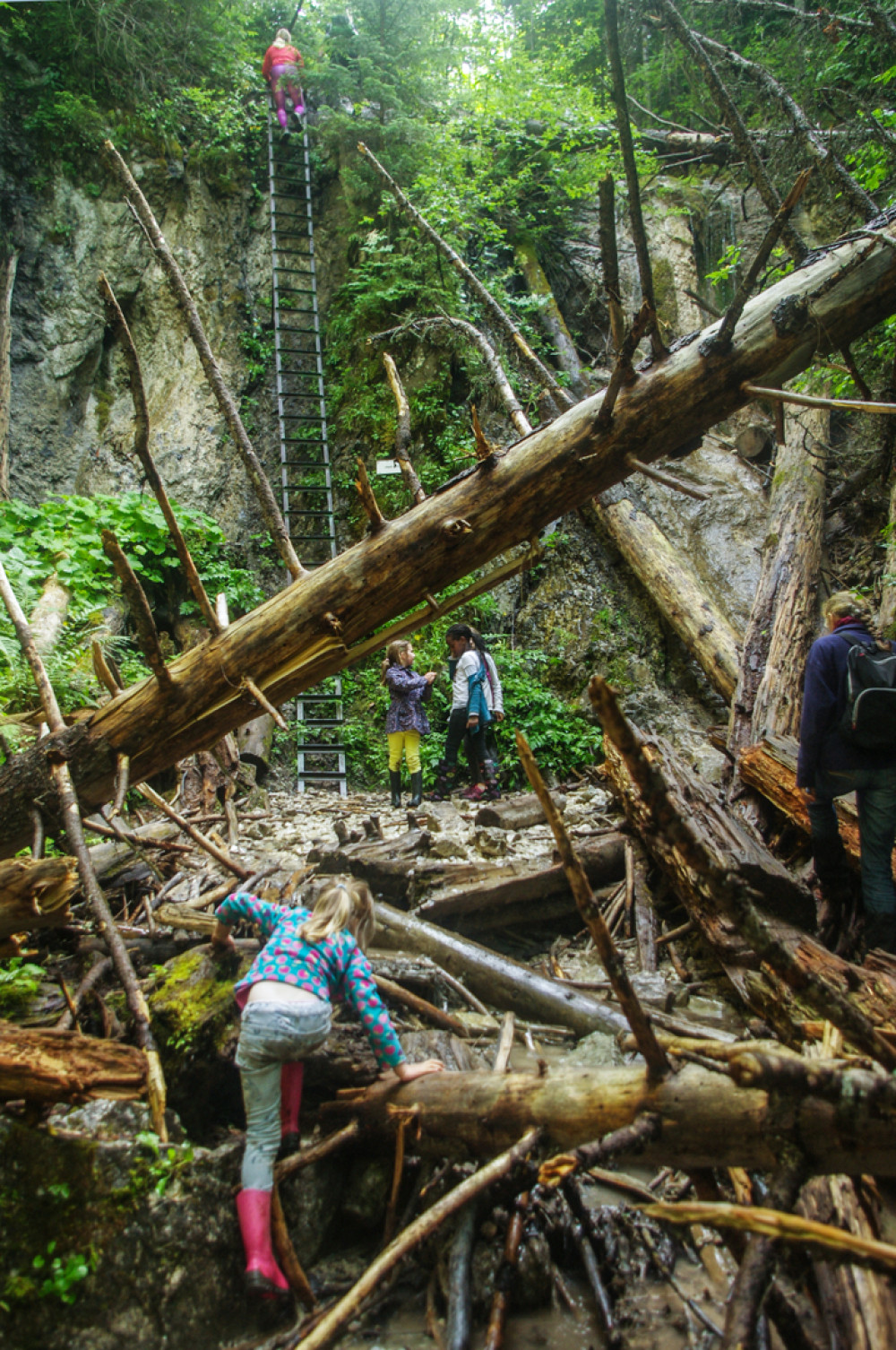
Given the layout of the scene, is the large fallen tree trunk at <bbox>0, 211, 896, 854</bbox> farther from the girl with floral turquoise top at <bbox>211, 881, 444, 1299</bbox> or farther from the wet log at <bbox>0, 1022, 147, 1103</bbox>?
the wet log at <bbox>0, 1022, 147, 1103</bbox>

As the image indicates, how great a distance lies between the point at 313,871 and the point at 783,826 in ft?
12.2

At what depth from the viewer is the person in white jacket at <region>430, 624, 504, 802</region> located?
24.1 feet

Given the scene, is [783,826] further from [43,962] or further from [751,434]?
[751,434]

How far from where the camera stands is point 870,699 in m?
3.75

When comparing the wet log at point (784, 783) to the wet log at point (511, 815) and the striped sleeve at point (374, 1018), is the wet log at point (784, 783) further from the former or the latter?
the striped sleeve at point (374, 1018)

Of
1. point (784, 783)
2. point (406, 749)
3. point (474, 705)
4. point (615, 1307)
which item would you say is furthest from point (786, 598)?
point (615, 1307)

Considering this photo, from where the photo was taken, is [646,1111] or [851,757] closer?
[646,1111]

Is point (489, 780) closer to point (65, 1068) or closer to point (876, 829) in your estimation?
point (876, 829)

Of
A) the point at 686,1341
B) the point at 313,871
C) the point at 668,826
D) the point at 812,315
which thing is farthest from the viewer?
the point at 313,871

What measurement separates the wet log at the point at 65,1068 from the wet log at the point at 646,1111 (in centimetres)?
84

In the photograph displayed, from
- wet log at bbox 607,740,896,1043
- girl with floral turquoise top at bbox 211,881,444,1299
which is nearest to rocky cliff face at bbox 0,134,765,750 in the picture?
wet log at bbox 607,740,896,1043

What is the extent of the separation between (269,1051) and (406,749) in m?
4.92

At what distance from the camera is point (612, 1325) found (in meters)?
2.08

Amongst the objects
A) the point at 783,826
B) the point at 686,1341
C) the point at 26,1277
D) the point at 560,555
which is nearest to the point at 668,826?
the point at 686,1341
